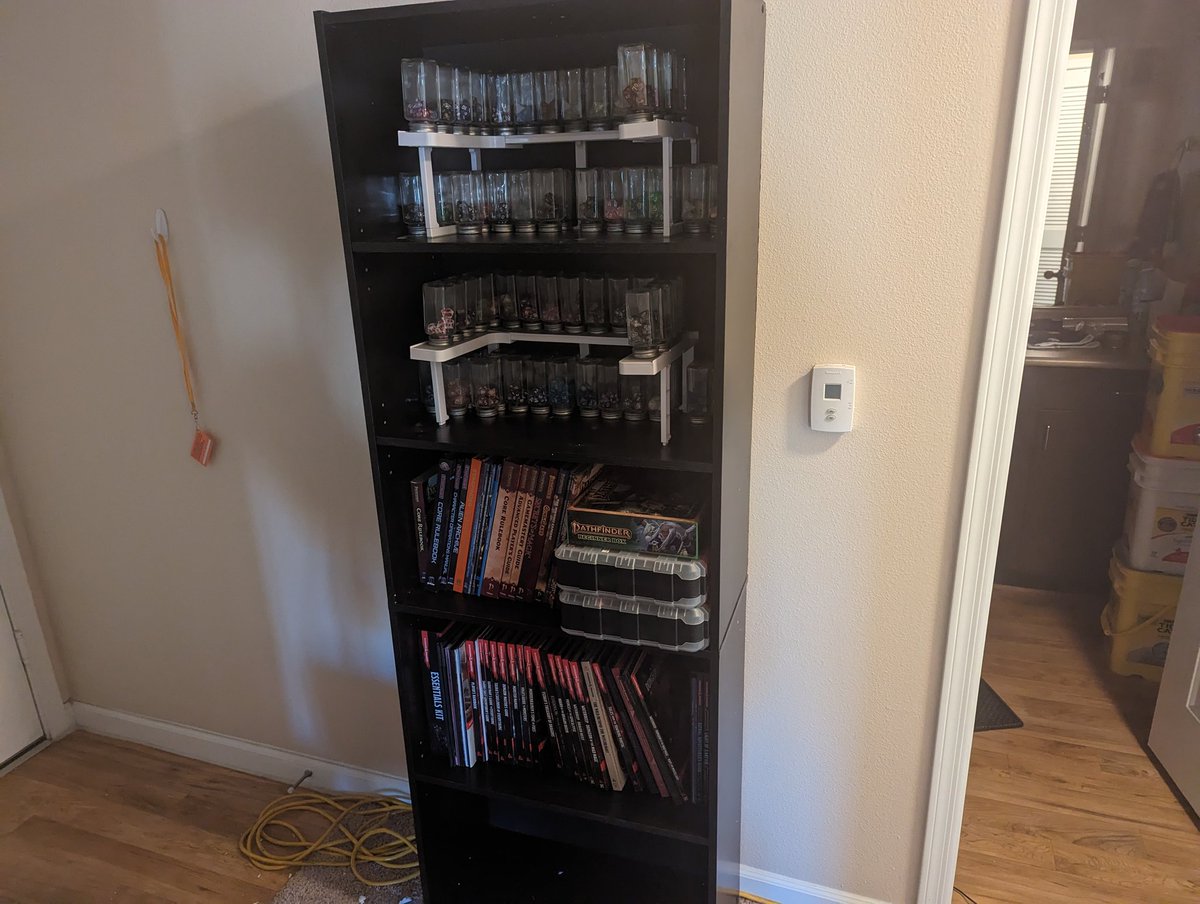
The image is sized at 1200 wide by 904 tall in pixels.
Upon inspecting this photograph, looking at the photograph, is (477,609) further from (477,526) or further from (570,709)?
(570,709)

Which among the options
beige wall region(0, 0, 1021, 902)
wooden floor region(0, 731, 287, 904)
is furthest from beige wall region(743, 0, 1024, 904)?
wooden floor region(0, 731, 287, 904)

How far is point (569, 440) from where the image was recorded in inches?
53.5

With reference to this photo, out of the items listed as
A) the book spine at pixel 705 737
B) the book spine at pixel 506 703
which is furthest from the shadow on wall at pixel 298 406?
the book spine at pixel 705 737

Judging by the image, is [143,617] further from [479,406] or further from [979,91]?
[979,91]

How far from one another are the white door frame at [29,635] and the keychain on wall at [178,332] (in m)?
0.73

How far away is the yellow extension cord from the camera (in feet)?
6.33

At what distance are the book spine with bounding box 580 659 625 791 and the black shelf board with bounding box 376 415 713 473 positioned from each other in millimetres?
411

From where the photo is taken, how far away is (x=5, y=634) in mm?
2236

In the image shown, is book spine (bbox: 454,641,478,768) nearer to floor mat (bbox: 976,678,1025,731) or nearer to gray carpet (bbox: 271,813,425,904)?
gray carpet (bbox: 271,813,425,904)

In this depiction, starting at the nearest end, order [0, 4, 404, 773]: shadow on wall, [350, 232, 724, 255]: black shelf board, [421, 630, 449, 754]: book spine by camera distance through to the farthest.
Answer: [350, 232, 724, 255]: black shelf board, [421, 630, 449, 754]: book spine, [0, 4, 404, 773]: shadow on wall

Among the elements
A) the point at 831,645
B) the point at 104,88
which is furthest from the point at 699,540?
the point at 104,88

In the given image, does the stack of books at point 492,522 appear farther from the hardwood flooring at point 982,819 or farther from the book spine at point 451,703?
the hardwood flooring at point 982,819

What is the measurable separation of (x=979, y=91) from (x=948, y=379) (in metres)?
0.45

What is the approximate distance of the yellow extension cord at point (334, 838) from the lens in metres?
1.93
